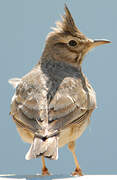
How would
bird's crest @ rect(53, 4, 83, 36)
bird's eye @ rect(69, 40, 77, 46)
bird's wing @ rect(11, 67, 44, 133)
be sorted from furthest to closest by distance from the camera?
bird's eye @ rect(69, 40, 77, 46) → bird's crest @ rect(53, 4, 83, 36) → bird's wing @ rect(11, 67, 44, 133)

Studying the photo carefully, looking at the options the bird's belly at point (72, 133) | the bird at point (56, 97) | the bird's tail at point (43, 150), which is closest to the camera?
the bird's tail at point (43, 150)

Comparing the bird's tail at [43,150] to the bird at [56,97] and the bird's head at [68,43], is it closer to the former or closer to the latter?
the bird at [56,97]

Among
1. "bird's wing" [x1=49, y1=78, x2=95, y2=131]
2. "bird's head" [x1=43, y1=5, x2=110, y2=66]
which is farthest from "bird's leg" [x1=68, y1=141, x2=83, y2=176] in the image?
"bird's head" [x1=43, y1=5, x2=110, y2=66]

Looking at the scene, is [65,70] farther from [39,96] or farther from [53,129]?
[53,129]

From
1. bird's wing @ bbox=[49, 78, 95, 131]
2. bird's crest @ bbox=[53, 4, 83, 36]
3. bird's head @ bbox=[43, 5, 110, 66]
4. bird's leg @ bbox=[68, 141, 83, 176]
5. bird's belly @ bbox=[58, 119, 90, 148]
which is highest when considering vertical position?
bird's crest @ bbox=[53, 4, 83, 36]

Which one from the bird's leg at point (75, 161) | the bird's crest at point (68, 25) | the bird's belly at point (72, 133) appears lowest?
the bird's leg at point (75, 161)

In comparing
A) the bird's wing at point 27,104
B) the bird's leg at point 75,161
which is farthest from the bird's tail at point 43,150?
the bird's leg at point 75,161

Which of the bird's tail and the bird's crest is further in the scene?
the bird's crest

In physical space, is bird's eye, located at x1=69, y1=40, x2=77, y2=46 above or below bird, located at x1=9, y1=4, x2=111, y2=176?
above

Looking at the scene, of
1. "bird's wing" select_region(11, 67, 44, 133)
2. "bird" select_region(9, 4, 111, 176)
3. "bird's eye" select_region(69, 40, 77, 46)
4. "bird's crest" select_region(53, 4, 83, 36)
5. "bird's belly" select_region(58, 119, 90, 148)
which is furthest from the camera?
"bird's eye" select_region(69, 40, 77, 46)

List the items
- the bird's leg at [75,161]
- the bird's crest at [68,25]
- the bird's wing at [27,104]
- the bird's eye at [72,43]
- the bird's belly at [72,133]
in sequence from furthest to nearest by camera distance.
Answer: the bird's eye at [72,43]
the bird's crest at [68,25]
the bird's leg at [75,161]
the bird's belly at [72,133]
the bird's wing at [27,104]

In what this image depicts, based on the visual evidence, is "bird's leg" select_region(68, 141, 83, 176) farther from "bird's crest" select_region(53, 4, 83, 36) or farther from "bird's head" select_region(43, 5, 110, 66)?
"bird's crest" select_region(53, 4, 83, 36)
